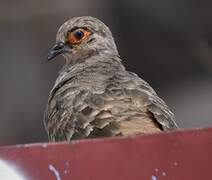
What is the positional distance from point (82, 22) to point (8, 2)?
4.89 meters

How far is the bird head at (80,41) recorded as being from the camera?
6.75 m

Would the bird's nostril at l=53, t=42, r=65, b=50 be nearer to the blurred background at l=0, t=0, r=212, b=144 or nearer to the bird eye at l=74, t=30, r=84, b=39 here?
the bird eye at l=74, t=30, r=84, b=39

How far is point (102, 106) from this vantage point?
5.11 meters

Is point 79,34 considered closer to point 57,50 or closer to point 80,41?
point 80,41

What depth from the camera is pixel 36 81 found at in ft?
36.6

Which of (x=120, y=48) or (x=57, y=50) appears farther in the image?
(x=120, y=48)

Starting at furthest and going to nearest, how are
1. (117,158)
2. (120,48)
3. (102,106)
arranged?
(120,48) < (102,106) < (117,158)

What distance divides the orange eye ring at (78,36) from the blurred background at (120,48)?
3909 mm

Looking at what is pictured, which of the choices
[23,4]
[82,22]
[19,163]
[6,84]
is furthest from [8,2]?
[19,163]

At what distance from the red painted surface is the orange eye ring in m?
3.40

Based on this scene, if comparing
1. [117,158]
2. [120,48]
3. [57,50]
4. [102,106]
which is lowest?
[120,48]

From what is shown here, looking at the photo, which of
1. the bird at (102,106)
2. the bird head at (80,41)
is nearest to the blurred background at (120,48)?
the bird head at (80,41)

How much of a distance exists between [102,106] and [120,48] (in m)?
6.67

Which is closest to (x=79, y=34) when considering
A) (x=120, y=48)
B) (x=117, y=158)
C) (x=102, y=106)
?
(x=102, y=106)
